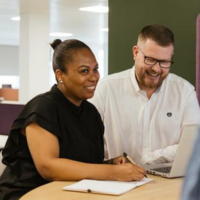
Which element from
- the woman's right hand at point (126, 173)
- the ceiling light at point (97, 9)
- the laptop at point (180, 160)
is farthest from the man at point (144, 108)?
the ceiling light at point (97, 9)

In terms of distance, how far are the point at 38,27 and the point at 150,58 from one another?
21.2 feet

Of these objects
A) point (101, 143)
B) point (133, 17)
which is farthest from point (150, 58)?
point (133, 17)

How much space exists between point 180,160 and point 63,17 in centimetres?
746

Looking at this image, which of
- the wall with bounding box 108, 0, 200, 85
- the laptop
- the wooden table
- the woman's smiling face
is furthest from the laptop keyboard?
the wall with bounding box 108, 0, 200, 85

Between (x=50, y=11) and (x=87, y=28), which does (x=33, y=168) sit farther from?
(x=87, y=28)

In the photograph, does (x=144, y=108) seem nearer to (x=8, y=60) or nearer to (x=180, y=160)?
(x=180, y=160)

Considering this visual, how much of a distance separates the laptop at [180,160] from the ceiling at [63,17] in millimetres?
5142

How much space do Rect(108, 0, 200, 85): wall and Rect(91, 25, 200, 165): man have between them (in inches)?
27.6

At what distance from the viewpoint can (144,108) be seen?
2.34 m

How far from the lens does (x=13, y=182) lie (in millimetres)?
1826

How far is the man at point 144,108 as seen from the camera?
A: 227 cm

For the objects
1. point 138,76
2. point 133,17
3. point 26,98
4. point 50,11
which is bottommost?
point 26,98

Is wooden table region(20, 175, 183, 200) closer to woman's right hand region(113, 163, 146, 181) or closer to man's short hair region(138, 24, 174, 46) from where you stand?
woman's right hand region(113, 163, 146, 181)

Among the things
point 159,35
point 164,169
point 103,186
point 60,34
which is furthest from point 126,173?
point 60,34
